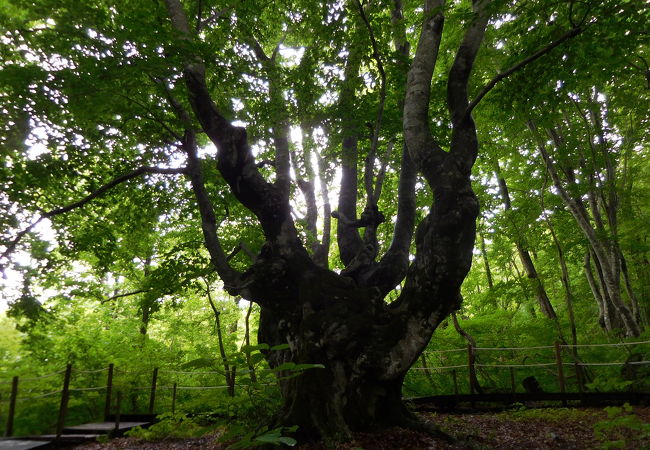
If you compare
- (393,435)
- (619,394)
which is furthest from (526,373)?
(393,435)

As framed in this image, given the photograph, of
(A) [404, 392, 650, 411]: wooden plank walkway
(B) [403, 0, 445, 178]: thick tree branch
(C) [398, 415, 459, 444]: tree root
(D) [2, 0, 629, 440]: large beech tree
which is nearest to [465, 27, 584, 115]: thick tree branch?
(D) [2, 0, 629, 440]: large beech tree

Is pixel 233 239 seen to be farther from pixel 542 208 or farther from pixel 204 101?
pixel 542 208

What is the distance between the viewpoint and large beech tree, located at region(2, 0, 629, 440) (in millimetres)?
4434

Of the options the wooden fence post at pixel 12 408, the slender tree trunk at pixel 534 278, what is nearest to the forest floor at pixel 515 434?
the wooden fence post at pixel 12 408

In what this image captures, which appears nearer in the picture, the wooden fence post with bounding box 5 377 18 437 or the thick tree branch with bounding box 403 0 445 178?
the thick tree branch with bounding box 403 0 445 178

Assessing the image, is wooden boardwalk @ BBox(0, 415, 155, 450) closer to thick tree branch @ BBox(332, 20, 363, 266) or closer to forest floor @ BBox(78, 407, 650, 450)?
forest floor @ BBox(78, 407, 650, 450)

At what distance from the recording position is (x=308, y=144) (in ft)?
28.7

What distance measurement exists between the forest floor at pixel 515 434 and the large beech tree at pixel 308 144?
359 millimetres

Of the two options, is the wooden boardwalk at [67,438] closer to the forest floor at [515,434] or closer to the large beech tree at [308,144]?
the forest floor at [515,434]

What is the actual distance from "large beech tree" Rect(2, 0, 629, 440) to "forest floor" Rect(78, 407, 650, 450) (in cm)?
36

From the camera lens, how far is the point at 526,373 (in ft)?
A: 34.8

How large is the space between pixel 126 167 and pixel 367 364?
6745 mm

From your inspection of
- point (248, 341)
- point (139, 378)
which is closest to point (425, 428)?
point (248, 341)

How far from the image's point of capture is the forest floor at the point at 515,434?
359 cm
